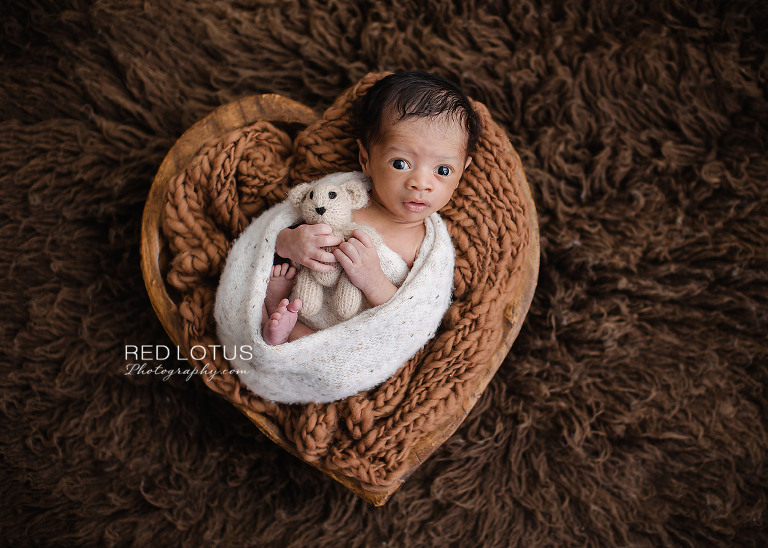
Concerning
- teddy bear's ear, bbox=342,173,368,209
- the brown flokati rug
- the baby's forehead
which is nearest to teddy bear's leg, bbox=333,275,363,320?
teddy bear's ear, bbox=342,173,368,209

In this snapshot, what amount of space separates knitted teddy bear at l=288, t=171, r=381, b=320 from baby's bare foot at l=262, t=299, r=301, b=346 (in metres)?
0.04

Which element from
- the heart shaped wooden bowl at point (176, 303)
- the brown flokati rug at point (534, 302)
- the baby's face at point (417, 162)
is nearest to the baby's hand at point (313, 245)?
the baby's face at point (417, 162)

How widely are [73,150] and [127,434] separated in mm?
650

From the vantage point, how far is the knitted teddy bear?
104cm

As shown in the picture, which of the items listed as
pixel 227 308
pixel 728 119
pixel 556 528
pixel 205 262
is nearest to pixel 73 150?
pixel 205 262

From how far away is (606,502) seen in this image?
133 cm

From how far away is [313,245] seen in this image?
3.34ft

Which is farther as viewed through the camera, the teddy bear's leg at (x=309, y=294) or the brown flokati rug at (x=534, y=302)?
the brown flokati rug at (x=534, y=302)

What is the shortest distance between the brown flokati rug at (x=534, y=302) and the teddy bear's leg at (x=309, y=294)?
44 cm

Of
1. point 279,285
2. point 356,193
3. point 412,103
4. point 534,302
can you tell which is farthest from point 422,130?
point 534,302

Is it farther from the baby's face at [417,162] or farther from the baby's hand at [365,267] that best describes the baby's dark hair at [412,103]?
the baby's hand at [365,267]

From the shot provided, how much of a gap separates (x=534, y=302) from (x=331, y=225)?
58 centimetres

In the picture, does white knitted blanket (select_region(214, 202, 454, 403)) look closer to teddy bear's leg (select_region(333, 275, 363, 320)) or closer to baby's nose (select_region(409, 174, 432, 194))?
teddy bear's leg (select_region(333, 275, 363, 320))

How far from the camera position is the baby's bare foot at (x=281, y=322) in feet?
3.30
